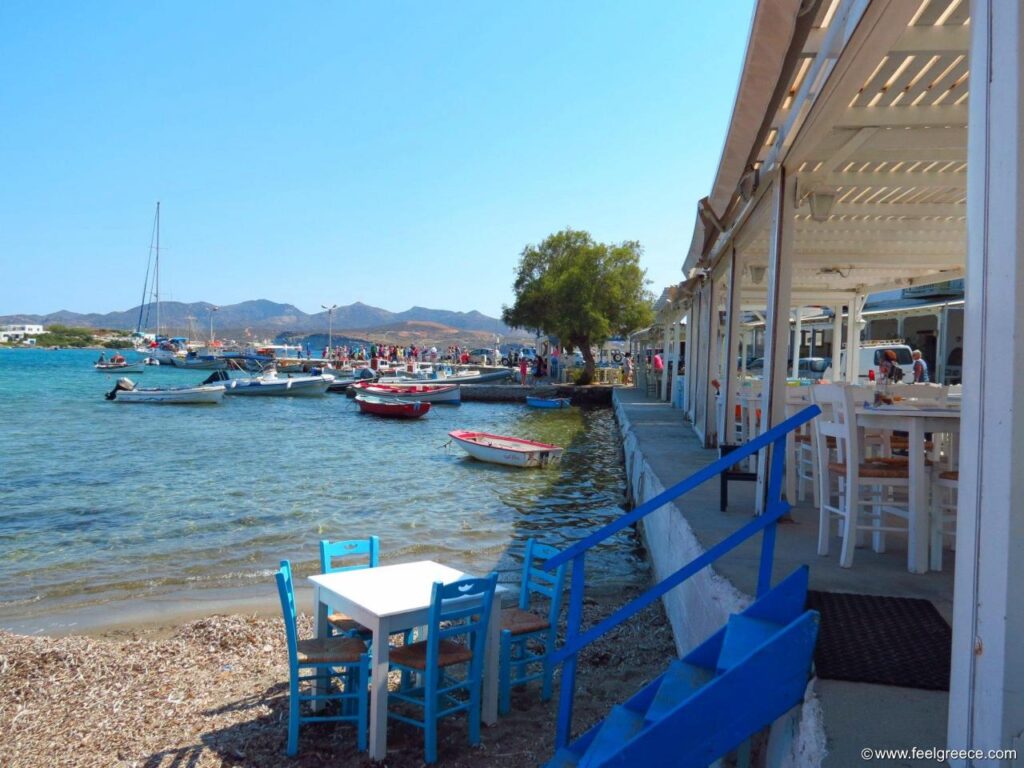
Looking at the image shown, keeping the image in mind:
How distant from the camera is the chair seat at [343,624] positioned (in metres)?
4.89

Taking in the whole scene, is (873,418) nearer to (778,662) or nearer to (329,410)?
(778,662)

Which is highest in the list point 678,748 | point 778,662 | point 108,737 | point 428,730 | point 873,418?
point 873,418

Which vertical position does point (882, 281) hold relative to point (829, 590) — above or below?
above

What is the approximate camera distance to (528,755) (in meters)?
4.28

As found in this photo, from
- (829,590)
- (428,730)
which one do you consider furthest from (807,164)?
(428,730)

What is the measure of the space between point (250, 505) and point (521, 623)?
965 cm

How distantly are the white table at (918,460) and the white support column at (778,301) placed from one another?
1235mm

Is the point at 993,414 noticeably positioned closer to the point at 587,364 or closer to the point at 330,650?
the point at 330,650

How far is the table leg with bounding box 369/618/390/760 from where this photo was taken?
413 cm

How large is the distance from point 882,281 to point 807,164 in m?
7.62

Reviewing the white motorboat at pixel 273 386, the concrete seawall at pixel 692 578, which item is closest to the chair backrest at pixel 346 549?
the concrete seawall at pixel 692 578

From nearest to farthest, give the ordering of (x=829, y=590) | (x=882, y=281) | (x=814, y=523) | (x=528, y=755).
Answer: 1. (x=829, y=590)
2. (x=528, y=755)
3. (x=814, y=523)
4. (x=882, y=281)

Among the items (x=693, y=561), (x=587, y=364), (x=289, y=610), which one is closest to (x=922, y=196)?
(x=693, y=561)

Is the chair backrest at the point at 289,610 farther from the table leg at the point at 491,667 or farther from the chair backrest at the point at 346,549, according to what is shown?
the table leg at the point at 491,667
